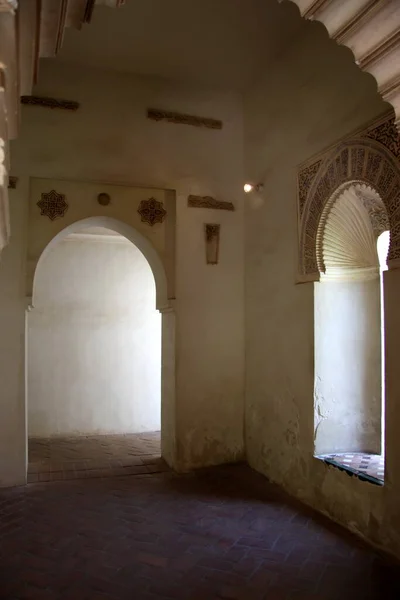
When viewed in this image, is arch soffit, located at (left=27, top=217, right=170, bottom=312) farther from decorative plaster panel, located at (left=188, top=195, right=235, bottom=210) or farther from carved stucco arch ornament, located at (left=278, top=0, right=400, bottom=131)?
carved stucco arch ornament, located at (left=278, top=0, right=400, bottom=131)

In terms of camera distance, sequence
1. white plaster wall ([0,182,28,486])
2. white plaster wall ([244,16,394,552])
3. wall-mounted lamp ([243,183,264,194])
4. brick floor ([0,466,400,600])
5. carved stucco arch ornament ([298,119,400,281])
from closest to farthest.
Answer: brick floor ([0,466,400,600])
carved stucco arch ornament ([298,119,400,281])
white plaster wall ([244,16,394,552])
white plaster wall ([0,182,28,486])
wall-mounted lamp ([243,183,264,194])

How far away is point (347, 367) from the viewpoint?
4695 millimetres

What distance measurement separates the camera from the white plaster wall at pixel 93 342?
819 centimetres

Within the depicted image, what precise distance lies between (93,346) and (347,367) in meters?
4.90

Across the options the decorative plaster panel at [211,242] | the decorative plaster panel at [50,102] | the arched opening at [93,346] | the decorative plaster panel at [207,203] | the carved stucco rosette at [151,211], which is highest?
the decorative plaster panel at [50,102]

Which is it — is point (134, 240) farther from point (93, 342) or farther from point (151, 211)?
point (93, 342)

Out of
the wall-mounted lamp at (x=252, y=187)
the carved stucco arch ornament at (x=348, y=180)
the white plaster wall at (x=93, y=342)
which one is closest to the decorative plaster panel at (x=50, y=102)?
the wall-mounted lamp at (x=252, y=187)

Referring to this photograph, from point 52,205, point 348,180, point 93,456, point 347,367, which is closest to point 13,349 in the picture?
point 52,205

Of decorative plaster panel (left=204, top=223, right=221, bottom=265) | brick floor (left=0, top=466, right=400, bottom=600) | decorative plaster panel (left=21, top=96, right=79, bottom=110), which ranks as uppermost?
decorative plaster panel (left=21, top=96, right=79, bottom=110)

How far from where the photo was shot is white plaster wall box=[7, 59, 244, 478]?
570 cm

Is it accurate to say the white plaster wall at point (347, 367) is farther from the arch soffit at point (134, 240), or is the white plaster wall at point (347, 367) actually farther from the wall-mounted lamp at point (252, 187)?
the arch soffit at point (134, 240)

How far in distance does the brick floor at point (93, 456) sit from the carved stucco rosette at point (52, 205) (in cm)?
284

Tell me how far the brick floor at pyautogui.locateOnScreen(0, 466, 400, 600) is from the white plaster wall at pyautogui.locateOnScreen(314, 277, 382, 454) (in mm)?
791

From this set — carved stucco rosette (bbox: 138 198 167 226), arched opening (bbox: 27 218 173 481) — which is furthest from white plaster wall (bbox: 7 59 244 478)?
arched opening (bbox: 27 218 173 481)
